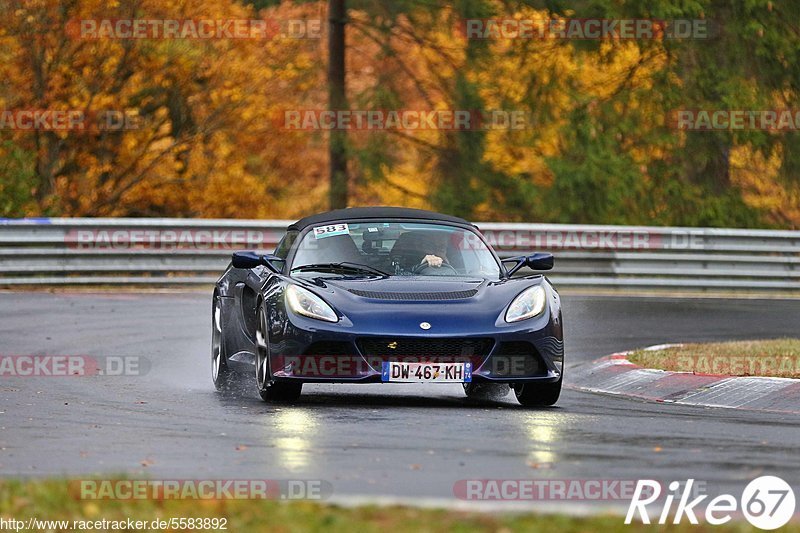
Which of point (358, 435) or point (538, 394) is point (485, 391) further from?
point (358, 435)

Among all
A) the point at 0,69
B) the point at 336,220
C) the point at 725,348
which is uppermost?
the point at 0,69

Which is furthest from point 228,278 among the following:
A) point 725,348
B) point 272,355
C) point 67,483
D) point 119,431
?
point 67,483

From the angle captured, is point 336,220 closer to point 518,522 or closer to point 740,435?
point 740,435

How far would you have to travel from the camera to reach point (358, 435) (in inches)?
396

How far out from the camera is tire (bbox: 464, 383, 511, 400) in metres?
13.3

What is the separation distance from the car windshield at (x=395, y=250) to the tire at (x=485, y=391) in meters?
1.02

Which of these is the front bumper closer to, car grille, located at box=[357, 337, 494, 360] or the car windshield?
car grille, located at box=[357, 337, 494, 360]

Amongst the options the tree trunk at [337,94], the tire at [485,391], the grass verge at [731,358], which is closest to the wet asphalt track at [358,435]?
the tire at [485,391]

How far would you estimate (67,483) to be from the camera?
7879 millimetres

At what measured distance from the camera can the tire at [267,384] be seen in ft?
39.6

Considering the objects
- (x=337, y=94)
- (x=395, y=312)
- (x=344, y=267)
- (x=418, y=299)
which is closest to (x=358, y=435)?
(x=395, y=312)

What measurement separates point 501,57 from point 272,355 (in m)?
27.5

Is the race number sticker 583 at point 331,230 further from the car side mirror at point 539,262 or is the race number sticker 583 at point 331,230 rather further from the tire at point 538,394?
the tire at point 538,394

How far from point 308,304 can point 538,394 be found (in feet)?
5.83
